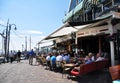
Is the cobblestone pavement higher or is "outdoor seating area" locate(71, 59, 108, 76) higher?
"outdoor seating area" locate(71, 59, 108, 76)

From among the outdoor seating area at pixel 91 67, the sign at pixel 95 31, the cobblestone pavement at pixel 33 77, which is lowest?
the cobblestone pavement at pixel 33 77

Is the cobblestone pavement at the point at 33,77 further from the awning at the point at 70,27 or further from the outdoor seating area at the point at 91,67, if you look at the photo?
the awning at the point at 70,27

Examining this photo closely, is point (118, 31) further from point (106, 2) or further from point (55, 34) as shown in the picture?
point (106, 2)

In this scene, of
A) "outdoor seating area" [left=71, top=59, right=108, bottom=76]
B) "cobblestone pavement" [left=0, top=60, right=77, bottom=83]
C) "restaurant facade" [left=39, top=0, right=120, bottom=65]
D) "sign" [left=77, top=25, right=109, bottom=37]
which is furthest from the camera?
"sign" [left=77, top=25, right=109, bottom=37]

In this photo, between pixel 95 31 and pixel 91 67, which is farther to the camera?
pixel 95 31

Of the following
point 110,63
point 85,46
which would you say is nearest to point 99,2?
point 85,46

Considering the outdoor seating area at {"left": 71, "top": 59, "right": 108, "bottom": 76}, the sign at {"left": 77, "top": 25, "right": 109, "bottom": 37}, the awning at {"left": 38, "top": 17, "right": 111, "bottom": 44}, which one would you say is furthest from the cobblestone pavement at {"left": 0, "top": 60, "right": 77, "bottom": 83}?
the sign at {"left": 77, "top": 25, "right": 109, "bottom": 37}

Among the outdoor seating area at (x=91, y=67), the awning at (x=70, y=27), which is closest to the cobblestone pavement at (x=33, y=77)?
the outdoor seating area at (x=91, y=67)

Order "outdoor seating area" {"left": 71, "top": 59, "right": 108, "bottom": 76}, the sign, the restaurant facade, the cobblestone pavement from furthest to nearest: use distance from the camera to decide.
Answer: the sign, the restaurant facade, the cobblestone pavement, "outdoor seating area" {"left": 71, "top": 59, "right": 108, "bottom": 76}

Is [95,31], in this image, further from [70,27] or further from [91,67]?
[91,67]

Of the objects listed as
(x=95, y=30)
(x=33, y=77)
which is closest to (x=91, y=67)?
(x=33, y=77)

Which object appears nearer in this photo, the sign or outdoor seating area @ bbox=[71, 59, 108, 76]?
outdoor seating area @ bbox=[71, 59, 108, 76]

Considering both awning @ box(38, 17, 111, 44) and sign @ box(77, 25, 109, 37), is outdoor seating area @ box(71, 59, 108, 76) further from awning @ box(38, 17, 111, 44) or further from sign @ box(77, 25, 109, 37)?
sign @ box(77, 25, 109, 37)

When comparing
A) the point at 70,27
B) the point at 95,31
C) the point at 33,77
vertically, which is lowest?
the point at 33,77
